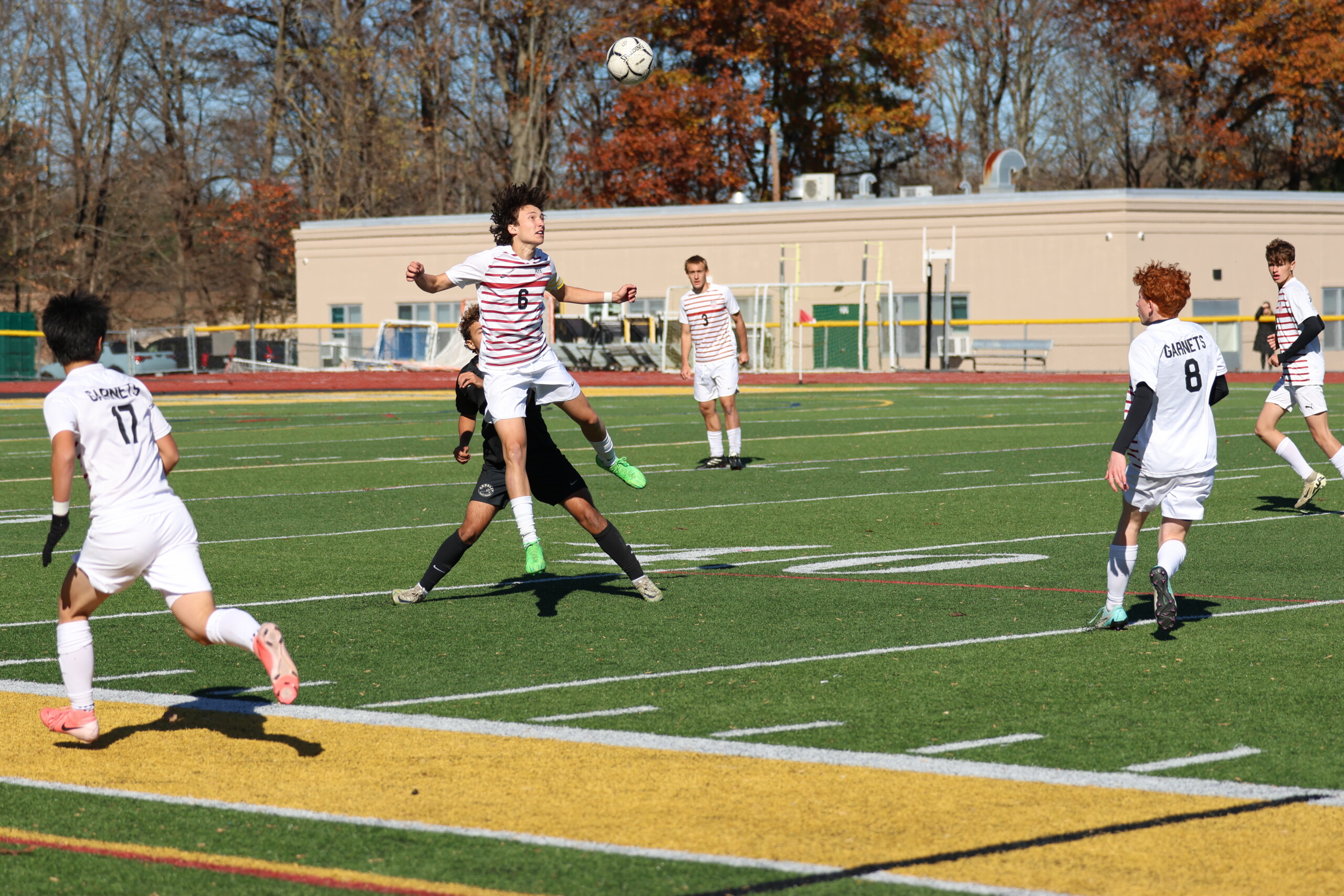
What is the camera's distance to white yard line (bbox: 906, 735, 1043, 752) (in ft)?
18.7

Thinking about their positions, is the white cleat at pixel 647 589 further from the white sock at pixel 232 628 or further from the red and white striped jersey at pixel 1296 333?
the red and white striped jersey at pixel 1296 333

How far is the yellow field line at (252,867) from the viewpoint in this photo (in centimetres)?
435

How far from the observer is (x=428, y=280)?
874cm

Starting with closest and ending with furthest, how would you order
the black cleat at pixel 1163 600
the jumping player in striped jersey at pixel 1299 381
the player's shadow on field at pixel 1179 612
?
the black cleat at pixel 1163 600 → the player's shadow on field at pixel 1179 612 → the jumping player in striped jersey at pixel 1299 381

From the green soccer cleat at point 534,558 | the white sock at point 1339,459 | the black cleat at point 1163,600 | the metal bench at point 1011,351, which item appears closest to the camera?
the black cleat at point 1163,600

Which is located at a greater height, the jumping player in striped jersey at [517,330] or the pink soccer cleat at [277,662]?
the jumping player in striped jersey at [517,330]

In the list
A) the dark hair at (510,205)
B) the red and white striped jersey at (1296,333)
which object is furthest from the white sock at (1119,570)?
the red and white striped jersey at (1296,333)

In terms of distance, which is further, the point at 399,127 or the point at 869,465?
the point at 399,127

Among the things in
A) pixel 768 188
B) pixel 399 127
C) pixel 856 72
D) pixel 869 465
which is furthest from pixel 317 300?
pixel 869 465

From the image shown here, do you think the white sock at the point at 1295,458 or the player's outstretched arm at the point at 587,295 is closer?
the player's outstretched arm at the point at 587,295

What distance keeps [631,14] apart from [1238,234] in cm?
2240

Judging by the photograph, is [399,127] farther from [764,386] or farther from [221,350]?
[764,386]

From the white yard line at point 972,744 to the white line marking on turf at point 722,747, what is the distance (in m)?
0.09

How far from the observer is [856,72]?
190 feet
